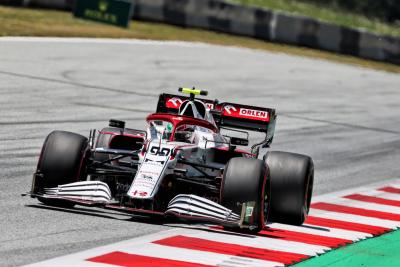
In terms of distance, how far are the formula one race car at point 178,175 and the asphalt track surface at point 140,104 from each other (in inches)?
11.9

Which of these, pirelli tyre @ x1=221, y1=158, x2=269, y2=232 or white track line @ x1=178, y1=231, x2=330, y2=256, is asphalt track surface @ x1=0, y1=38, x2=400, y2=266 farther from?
pirelli tyre @ x1=221, y1=158, x2=269, y2=232

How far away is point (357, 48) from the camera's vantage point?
116 feet

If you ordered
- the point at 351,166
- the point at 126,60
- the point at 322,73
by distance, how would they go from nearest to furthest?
the point at 351,166 → the point at 126,60 → the point at 322,73

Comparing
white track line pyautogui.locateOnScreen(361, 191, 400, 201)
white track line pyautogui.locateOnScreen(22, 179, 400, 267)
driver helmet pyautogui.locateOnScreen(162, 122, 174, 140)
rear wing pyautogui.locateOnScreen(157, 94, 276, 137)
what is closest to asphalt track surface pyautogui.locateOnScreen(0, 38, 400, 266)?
white track line pyautogui.locateOnScreen(22, 179, 400, 267)

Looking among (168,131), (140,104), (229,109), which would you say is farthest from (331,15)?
(168,131)

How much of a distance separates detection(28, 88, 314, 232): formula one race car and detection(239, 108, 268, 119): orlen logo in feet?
2.19

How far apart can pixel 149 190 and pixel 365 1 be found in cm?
3641

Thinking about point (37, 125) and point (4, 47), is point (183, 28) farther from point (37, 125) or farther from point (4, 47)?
point (37, 125)

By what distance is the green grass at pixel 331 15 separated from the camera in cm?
3966

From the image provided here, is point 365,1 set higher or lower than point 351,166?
higher

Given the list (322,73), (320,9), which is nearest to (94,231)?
(322,73)

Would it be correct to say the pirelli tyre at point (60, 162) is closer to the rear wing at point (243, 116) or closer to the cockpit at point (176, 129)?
the cockpit at point (176, 129)

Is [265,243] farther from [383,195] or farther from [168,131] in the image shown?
[383,195]

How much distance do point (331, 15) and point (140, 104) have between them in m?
20.5
